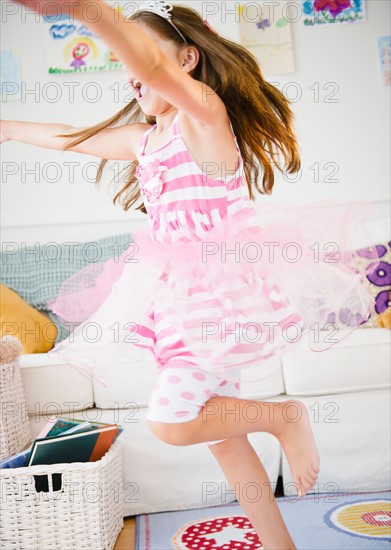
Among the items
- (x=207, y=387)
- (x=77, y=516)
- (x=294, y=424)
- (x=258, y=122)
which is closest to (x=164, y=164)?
(x=258, y=122)

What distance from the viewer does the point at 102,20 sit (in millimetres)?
902

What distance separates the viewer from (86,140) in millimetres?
1561

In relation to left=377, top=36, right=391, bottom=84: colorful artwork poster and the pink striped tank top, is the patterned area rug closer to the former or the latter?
the pink striped tank top

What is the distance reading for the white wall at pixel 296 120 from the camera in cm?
301

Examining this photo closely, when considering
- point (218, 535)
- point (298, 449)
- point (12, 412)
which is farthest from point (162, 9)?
point (218, 535)

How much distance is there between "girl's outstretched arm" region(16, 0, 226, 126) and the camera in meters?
0.89

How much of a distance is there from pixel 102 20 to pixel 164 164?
0.48 metres

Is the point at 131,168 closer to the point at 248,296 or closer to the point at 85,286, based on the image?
the point at 85,286

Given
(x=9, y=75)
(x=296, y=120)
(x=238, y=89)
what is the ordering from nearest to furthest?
Answer: (x=238, y=89)
(x=9, y=75)
(x=296, y=120)

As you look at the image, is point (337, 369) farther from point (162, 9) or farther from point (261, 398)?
point (162, 9)

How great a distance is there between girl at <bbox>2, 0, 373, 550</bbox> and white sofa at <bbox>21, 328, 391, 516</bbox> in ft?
2.19

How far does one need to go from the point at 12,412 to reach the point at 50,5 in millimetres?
1333

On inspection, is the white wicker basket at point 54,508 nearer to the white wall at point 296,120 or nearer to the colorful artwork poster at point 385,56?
the white wall at point 296,120

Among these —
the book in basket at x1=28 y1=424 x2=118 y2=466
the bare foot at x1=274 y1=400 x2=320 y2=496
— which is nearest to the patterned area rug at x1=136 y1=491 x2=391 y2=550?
the book in basket at x1=28 y1=424 x2=118 y2=466
